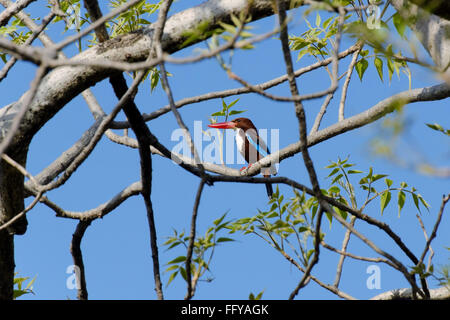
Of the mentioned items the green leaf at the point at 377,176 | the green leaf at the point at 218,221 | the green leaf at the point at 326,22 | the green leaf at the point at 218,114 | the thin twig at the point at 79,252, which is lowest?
the green leaf at the point at 218,221

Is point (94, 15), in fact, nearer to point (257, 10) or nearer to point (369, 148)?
point (257, 10)

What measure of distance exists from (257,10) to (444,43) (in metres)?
0.91

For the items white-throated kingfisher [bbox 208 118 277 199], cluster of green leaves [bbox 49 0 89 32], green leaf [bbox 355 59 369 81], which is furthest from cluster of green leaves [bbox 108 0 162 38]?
white-throated kingfisher [bbox 208 118 277 199]

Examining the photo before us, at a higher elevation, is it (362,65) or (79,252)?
(362,65)

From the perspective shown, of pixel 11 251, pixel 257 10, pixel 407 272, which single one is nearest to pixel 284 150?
pixel 257 10

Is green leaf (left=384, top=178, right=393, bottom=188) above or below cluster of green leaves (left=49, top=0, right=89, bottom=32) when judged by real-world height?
below

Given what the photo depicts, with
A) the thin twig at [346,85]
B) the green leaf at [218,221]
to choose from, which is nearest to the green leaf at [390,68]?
the thin twig at [346,85]

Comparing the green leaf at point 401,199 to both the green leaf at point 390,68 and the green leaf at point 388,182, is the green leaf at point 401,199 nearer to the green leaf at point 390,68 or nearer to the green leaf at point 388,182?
the green leaf at point 388,182

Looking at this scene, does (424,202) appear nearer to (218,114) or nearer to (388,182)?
(388,182)

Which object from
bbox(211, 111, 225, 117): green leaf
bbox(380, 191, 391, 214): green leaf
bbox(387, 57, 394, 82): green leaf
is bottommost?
bbox(380, 191, 391, 214): green leaf

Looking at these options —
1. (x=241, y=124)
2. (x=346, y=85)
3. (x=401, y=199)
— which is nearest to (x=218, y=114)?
(x=346, y=85)

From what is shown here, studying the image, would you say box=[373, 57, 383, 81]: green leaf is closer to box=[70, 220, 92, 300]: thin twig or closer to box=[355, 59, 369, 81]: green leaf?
box=[355, 59, 369, 81]: green leaf

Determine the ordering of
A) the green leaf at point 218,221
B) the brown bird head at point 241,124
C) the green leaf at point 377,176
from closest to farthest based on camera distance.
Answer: the green leaf at point 218,221, the green leaf at point 377,176, the brown bird head at point 241,124
